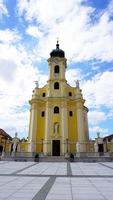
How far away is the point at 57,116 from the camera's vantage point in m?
44.5

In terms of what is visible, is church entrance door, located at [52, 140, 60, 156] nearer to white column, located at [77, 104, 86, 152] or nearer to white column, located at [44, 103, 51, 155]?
Answer: white column, located at [44, 103, 51, 155]

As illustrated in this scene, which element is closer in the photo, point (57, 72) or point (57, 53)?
point (57, 72)

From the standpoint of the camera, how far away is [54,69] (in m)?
50.1

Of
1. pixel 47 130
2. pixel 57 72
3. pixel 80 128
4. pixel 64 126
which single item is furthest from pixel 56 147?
pixel 57 72

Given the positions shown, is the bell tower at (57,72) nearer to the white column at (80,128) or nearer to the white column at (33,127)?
the white column at (33,127)

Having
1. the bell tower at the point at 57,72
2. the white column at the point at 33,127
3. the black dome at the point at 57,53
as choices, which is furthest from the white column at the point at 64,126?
the black dome at the point at 57,53

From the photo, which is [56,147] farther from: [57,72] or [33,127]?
[57,72]

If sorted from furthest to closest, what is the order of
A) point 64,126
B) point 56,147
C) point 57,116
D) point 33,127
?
point 57,116 → point 33,127 → point 64,126 → point 56,147

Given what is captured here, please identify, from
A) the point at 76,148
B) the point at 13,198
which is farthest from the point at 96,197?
the point at 76,148

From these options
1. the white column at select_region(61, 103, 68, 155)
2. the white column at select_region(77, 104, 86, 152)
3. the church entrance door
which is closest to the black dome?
the white column at select_region(61, 103, 68, 155)

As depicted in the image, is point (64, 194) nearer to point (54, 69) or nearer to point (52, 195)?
point (52, 195)

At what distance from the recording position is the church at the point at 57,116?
42.2 metres

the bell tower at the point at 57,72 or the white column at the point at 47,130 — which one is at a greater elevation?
the bell tower at the point at 57,72

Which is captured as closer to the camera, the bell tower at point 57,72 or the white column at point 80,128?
the white column at point 80,128
